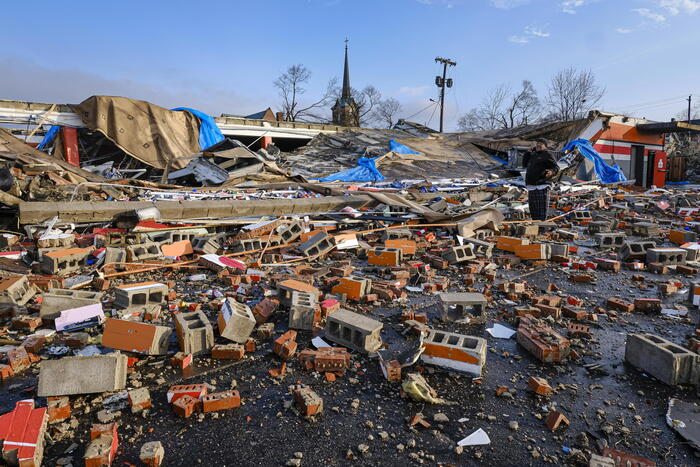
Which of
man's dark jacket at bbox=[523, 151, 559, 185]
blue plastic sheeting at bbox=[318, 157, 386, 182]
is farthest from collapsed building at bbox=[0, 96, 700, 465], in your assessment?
blue plastic sheeting at bbox=[318, 157, 386, 182]

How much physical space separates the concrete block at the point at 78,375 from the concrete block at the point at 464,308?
270 cm

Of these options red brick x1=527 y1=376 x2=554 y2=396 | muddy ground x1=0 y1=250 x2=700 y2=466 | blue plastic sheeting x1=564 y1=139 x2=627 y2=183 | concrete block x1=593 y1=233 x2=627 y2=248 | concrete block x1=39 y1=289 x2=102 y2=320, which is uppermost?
blue plastic sheeting x1=564 y1=139 x2=627 y2=183

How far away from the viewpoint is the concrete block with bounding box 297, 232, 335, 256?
20.5 feet

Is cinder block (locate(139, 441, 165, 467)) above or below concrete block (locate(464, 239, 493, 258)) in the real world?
below

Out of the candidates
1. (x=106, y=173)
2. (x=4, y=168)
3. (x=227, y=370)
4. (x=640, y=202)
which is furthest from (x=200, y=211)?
(x=640, y=202)

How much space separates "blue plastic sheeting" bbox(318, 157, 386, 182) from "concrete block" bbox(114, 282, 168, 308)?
11692mm

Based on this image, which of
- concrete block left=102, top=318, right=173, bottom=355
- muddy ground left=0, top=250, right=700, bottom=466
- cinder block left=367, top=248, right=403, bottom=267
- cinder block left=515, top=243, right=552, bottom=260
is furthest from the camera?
cinder block left=515, top=243, right=552, bottom=260

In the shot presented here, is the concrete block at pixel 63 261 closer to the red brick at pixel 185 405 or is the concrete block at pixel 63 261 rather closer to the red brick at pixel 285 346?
the red brick at pixel 285 346

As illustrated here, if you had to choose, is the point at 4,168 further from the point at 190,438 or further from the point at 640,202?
the point at 640,202

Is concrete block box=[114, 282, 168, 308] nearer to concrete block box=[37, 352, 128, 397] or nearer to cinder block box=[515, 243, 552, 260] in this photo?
concrete block box=[37, 352, 128, 397]

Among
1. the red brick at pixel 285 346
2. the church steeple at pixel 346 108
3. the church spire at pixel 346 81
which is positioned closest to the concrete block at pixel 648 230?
the red brick at pixel 285 346

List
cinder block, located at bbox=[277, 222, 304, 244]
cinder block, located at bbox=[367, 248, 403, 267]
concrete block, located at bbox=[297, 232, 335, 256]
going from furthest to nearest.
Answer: cinder block, located at bbox=[277, 222, 304, 244], concrete block, located at bbox=[297, 232, 335, 256], cinder block, located at bbox=[367, 248, 403, 267]

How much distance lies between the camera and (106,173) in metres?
13.2

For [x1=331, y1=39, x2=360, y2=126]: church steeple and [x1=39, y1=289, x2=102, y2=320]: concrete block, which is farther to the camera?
[x1=331, y1=39, x2=360, y2=126]: church steeple
